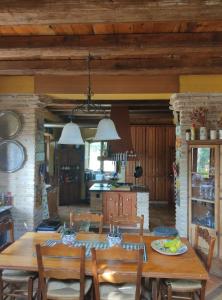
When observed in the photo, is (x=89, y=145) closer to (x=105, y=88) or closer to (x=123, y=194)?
(x=123, y=194)

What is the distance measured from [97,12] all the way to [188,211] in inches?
132

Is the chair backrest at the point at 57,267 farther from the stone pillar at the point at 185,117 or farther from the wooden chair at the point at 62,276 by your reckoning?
the stone pillar at the point at 185,117

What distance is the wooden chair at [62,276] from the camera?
215 centimetres

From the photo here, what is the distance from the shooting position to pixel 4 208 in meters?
4.26

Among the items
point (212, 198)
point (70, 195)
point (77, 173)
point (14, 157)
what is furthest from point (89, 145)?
point (212, 198)

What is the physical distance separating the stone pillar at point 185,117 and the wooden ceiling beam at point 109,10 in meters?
2.36

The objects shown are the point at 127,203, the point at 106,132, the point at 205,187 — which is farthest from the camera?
the point at 127,203

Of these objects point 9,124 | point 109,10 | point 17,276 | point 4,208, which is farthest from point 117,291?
point 9,124

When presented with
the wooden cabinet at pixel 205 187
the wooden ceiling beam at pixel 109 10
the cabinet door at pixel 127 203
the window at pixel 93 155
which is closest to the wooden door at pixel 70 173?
the window at pixel 93 155

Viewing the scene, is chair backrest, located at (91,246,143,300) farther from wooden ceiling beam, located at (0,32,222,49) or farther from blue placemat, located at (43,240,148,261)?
wooden ceiling beam, located at (0,32,222,49)

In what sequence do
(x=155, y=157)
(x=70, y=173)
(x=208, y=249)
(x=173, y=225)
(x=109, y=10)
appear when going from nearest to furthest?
1. (x=109, y=10)
2. (x=208, y=249)
3. (x=173, y=225)
4. (x=155, y=157)
5. (x=70, y=173)

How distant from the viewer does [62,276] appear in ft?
7.04

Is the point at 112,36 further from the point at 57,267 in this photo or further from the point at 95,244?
the point at 57,267

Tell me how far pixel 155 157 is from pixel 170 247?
626 centimetres
